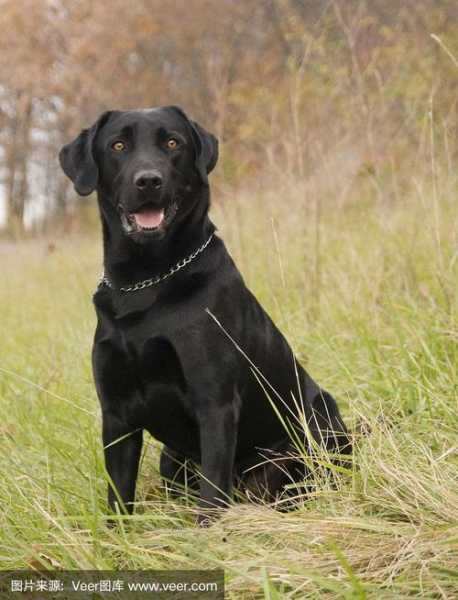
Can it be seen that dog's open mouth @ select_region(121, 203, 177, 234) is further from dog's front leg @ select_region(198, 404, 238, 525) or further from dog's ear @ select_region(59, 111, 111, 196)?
dog's front leg @ select_region(198, 404, 238, 525)

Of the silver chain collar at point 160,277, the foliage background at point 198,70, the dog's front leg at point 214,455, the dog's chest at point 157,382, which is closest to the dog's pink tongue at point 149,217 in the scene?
the silver chain collar at point 160,277

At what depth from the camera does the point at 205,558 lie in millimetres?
1861

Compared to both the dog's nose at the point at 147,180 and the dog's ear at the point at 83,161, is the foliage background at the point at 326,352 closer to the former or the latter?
the dog's nose at the point at 147,180

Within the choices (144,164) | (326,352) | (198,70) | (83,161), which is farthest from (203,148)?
(198,70)

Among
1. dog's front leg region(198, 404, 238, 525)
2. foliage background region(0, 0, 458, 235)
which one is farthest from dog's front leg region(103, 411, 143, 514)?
foliage background region(0, 0, 458, 235)

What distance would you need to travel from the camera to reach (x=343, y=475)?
7.70 feet

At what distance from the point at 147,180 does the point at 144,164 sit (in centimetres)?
8

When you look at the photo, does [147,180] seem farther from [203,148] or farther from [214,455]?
[214,455]

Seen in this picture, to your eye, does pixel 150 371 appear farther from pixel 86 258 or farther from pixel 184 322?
pixel 86 258

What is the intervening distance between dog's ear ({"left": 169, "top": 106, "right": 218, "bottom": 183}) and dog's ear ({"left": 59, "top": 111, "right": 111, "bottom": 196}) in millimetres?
287

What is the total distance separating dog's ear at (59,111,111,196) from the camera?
7.99 feet

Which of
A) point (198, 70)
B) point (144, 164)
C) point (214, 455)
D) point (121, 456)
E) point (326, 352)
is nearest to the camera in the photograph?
point (214, 455)

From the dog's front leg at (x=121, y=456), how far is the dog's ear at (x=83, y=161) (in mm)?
745

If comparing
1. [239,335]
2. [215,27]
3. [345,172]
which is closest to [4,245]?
[345,172]
